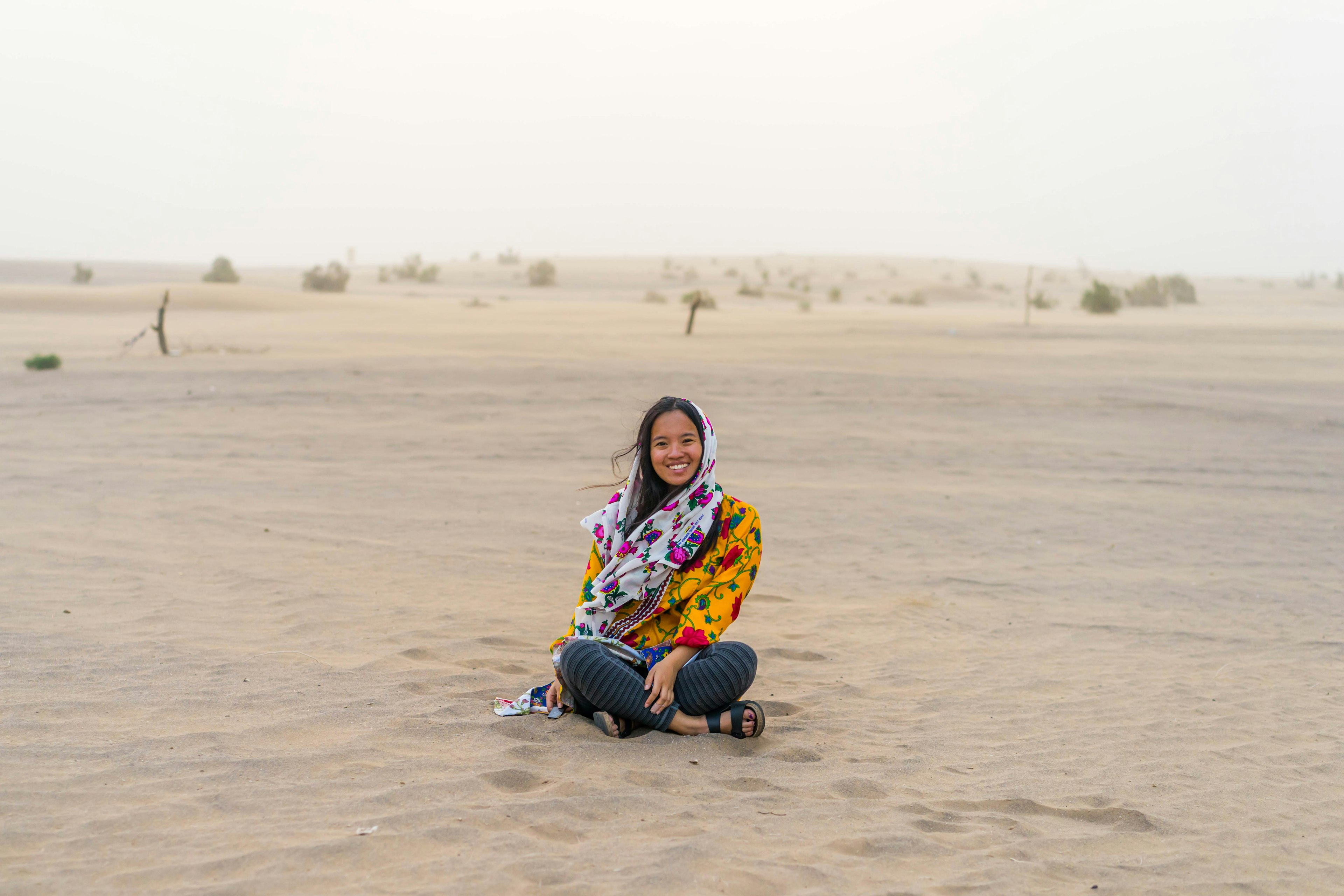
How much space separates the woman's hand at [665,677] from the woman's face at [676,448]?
2.18 feet

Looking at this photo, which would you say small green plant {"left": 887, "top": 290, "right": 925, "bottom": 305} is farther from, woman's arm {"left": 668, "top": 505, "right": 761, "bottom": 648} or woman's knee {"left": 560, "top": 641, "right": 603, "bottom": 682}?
woman's knee {"left": 560, "top": 641, "right": 603, "bottom": 682}

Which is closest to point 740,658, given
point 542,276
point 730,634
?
point 730,634

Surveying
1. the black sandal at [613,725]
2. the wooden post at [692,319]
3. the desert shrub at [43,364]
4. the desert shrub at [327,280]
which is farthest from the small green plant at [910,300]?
the black sandal at [613,725]

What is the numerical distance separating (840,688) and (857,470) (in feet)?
22.7

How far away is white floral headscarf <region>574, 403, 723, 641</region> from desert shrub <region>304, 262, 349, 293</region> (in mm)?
42337

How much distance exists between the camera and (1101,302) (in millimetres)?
36469

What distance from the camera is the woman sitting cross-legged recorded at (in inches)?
169

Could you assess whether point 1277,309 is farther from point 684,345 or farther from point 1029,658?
point 1029,658

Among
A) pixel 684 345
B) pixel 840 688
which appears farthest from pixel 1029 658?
pixel 684 345

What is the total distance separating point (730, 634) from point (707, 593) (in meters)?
2.14

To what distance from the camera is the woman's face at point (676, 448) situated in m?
4.32

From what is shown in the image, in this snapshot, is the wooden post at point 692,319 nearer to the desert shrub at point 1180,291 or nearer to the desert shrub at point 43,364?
the desert shrub at point 43,364

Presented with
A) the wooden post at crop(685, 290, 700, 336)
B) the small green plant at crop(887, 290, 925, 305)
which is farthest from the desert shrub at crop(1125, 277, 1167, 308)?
the wooden post at crop(685, 290, 700, 336)

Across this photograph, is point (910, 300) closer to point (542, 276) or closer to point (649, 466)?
point (542, 276)
